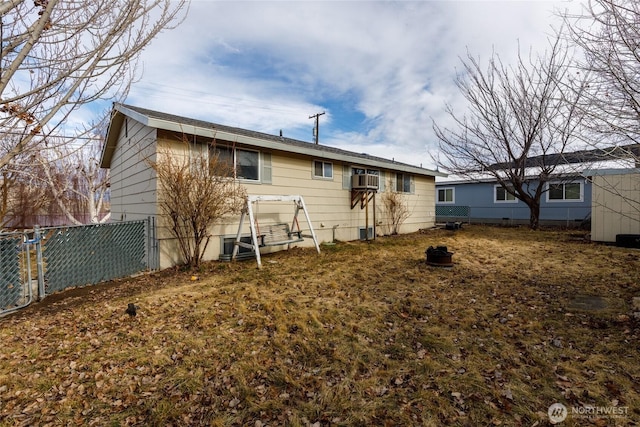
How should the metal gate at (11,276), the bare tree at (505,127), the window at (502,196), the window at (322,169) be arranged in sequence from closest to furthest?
the metal gate at (11,276)
the window at (322,169)
the bare tree at (505,127)
the window at (502,196)

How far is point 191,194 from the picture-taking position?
235 inches

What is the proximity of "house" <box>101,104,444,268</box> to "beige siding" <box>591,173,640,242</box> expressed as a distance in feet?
21.5

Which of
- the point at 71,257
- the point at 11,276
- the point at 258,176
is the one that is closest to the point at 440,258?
the point at 258,176

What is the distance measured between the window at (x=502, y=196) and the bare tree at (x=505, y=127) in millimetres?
3116

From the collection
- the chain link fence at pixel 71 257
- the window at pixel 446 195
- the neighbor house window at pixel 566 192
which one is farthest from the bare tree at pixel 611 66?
the window at pixel 446 195

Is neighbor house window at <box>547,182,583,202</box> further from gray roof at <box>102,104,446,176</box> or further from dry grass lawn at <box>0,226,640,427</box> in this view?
dry grass lawn at <box>0,226,640,427</box>

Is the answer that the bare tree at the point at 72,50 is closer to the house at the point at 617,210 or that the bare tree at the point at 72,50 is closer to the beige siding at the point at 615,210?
the house at the point at 617,210

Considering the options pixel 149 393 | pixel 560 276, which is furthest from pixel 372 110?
pixel 149 393

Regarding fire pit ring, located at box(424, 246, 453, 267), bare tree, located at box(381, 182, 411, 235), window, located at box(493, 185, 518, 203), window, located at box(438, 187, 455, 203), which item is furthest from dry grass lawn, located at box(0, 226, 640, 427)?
window, located at box(438, 187, 455, 203)

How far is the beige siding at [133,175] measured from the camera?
6.68 meters

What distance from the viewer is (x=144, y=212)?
7.09 meters

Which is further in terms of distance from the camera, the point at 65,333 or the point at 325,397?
the point at 65,333

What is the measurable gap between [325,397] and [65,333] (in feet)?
11.2

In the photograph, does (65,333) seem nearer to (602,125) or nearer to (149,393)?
(149,393)
